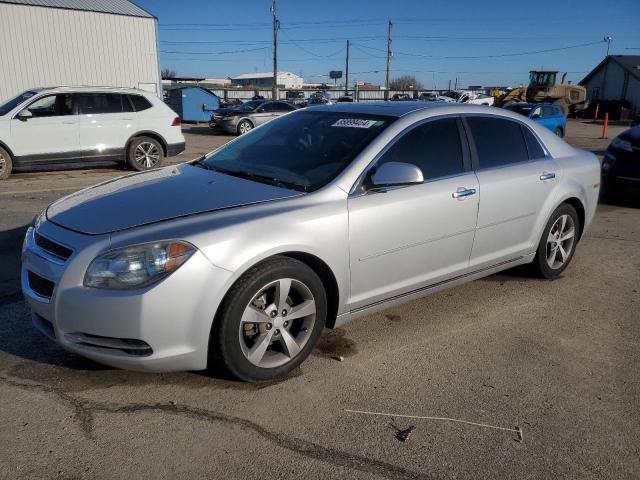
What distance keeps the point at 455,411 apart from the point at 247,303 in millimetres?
1230

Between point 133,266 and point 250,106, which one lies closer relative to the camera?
point 133,266

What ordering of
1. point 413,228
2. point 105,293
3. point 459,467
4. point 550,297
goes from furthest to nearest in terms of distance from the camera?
point 550,297, point 413,228, point 105,293, point 459,467

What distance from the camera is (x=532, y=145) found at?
457 centimetres

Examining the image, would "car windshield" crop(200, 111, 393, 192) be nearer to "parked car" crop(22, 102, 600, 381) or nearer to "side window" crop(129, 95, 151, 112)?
"parked car" crop(22, 102, 600, 381)

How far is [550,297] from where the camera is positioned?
179 inches

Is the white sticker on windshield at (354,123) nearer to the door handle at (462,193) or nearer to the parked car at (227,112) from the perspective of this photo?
the door handle at (462,193)

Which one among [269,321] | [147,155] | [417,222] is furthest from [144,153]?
[269,321]

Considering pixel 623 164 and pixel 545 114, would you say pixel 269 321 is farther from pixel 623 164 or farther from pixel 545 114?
pixel 545 114

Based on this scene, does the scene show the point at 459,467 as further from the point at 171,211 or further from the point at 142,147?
the point at 142,147

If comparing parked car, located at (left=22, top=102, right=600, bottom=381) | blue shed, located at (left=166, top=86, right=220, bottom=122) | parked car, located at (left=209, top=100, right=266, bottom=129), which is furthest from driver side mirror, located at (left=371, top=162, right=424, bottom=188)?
blue shed, located at (left=166, top=86, right=220, bottom=122)

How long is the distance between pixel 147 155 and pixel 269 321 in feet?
30.5

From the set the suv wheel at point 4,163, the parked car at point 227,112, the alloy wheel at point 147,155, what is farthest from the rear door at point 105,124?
the parked car at point 227,112

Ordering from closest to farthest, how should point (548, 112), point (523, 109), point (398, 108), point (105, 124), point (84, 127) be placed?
point (398, 108) < point (84, 127) < point (105, 124) < point (523, 109) < point (548, 112)

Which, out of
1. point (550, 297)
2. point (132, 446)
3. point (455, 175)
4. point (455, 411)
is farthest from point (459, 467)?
point (550, 297)
